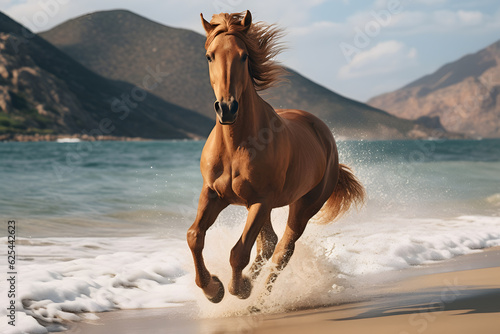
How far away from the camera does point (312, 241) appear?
606 cm

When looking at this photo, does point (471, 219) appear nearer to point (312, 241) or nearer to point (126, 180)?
point (312, 241)

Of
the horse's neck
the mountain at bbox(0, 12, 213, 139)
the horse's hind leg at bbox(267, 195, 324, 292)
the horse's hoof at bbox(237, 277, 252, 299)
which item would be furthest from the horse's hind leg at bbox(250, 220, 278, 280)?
the mountain at bbox(0, 12, 213, 139)

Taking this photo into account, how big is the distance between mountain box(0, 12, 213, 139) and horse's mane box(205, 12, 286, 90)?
273ft

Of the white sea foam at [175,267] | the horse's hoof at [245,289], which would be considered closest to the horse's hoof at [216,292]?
the horse's hoof at [245,289]

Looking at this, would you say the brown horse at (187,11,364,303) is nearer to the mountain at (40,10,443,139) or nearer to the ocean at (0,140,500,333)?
the ocean at (0,140,500,333)

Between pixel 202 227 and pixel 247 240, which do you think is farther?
pixel 202 227

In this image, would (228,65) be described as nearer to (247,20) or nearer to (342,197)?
(247,20)

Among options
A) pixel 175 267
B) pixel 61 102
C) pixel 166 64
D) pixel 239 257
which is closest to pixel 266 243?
pixel 239 257

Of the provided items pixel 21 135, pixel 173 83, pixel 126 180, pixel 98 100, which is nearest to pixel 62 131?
pixel 21 135

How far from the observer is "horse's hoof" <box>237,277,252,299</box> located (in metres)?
4.62

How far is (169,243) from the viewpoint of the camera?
351 inches

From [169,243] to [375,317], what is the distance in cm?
476

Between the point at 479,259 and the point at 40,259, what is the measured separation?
18.9 feet

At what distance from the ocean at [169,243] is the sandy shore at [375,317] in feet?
0.82
